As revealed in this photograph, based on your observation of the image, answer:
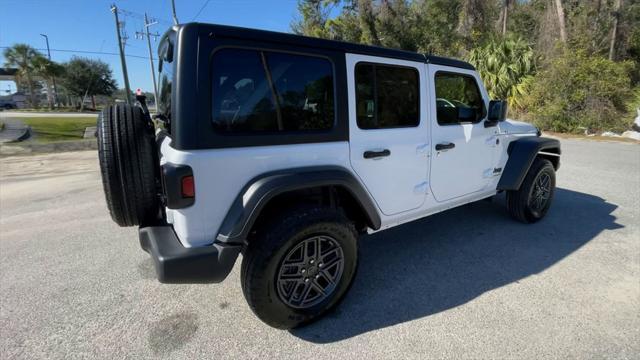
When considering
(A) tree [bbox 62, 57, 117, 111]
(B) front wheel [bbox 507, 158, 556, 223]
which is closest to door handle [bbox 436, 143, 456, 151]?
(B) front wheel [bbox 507, 158, 556, 223]

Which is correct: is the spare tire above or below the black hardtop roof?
below

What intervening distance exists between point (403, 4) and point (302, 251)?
27.1 meters

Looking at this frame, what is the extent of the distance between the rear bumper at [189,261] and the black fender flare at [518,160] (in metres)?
3.15

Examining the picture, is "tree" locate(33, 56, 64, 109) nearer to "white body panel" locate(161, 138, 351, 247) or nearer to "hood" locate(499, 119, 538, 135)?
"white body panel" locate(161, 138, 351, 247)

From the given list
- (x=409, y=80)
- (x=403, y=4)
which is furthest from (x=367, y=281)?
(x=403, y=4)

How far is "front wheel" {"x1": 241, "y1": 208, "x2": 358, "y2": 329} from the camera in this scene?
212 centimetres

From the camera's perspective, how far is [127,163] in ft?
7.04

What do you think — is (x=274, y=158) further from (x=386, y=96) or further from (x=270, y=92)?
(x=386, y=96)

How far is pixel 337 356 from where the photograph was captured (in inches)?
83.0

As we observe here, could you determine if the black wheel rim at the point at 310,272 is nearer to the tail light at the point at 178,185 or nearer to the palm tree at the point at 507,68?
the tail light at the point at 178,185

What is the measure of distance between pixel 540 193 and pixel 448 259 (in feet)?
6.01

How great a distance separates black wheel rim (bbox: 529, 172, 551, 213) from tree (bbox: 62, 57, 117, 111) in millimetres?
58357

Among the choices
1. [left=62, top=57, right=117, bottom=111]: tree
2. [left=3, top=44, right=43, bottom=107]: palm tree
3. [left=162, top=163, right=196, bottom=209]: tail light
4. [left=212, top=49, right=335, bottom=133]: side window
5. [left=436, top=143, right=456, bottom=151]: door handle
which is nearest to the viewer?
[left=162, top=163, right=196, bottom=209]: tail light

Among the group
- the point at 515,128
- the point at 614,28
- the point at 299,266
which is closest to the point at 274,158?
the point at 299,266
